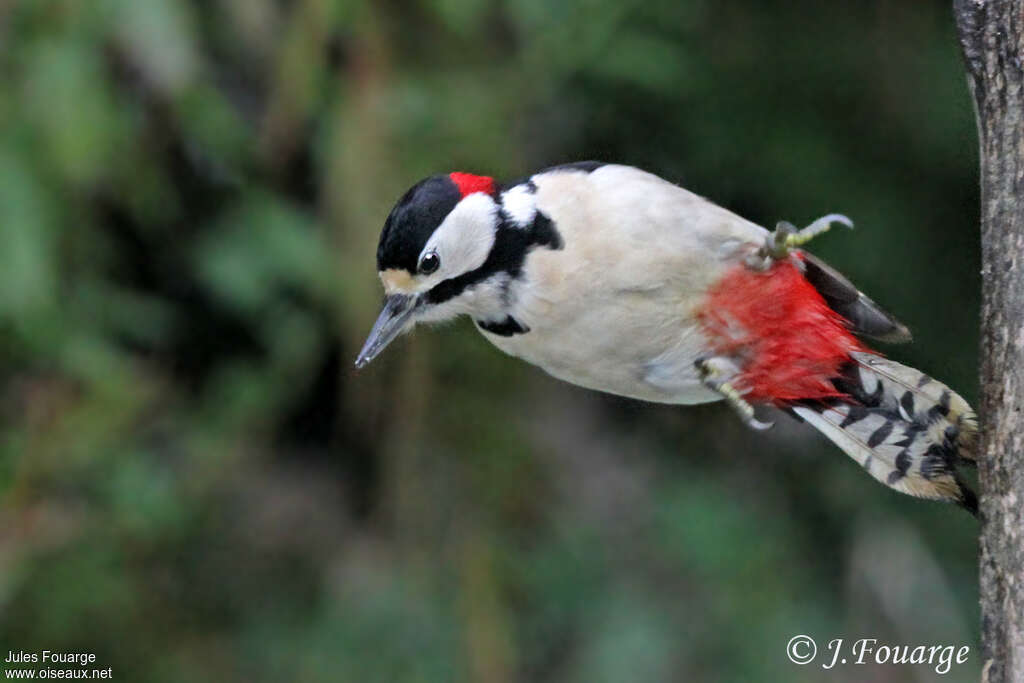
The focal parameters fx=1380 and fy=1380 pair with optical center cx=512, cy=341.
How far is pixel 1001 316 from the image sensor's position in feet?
5.55

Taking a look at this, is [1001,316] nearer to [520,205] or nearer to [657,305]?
[657,305]

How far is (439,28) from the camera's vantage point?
322 centimetres

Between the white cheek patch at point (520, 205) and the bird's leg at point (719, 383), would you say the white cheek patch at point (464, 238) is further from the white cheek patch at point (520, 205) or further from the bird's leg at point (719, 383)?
the bird's leg at point (719, 383)

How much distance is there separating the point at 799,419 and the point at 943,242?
64.8 inches

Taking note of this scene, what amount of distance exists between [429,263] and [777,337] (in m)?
0.56

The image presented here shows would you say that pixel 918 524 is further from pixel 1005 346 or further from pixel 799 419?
pixel 1005 346

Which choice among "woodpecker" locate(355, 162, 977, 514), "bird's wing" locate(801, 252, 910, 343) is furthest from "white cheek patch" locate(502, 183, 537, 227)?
"bird's wing" locate(801, 252, 910, 343)

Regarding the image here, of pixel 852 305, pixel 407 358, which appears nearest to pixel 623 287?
pixel 852 305

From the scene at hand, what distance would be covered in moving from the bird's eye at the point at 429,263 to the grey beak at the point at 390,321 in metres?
0.07

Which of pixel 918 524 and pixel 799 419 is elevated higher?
pixel 799 419

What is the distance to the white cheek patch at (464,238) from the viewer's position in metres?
2.02

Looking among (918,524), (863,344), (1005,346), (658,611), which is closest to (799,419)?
(863,344)

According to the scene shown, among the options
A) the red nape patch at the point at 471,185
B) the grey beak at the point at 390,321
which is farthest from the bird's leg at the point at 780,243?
the grey beak at the point at 390,321

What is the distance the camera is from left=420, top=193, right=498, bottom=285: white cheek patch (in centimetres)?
202
